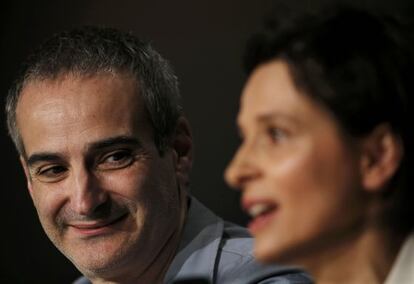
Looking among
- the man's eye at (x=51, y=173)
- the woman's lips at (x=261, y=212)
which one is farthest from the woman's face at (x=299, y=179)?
the man's eye at (x=51, y=173)

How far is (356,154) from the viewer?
82 cm

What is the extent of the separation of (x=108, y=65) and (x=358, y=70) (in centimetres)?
62

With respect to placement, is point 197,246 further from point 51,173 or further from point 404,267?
point 404,267

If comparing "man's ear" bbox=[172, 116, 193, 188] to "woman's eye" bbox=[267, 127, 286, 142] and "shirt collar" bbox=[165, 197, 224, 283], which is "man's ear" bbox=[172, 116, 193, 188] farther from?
"woman's eye" bbox=[267, 127, 286, 142]

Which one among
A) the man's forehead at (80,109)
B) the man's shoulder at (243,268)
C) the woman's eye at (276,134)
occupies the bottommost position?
the man's shoulder at (243,268)

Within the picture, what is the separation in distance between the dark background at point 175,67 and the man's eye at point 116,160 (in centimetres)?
51

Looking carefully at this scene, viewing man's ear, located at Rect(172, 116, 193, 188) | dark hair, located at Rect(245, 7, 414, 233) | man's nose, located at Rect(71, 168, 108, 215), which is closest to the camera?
dark hair, located at Rect(245, 7, 414, 233)

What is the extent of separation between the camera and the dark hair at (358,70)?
31.9 inches

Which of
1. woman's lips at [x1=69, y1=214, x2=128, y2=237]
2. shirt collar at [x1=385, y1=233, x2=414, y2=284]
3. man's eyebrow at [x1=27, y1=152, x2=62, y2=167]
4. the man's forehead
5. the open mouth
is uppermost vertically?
the man's forehead

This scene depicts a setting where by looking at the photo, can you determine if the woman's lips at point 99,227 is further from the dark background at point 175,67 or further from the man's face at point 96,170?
the dark background at point 175,67

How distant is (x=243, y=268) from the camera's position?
1.30m

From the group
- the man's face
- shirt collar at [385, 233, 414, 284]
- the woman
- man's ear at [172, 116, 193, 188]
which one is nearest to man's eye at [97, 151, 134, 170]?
the man's face

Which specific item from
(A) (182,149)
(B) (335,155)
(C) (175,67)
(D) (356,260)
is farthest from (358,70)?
(C) (175,67)

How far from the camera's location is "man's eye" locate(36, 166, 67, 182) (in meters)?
1.29
